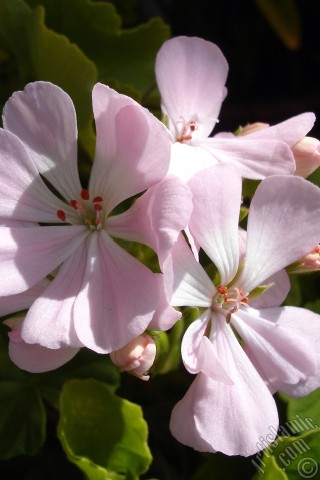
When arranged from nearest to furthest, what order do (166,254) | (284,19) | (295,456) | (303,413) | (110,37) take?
(166,254)
(295,456)
(303,413)
(110,37)
(284,19)

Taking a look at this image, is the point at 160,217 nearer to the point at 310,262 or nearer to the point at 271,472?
the point at 310,262

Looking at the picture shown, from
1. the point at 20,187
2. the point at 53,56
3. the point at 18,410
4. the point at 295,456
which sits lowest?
the point at 18,410

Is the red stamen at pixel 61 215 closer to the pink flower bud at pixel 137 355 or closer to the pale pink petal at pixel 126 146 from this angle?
the pale pink petal at pixel 126 146

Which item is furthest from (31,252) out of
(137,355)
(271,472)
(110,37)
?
(110,37)

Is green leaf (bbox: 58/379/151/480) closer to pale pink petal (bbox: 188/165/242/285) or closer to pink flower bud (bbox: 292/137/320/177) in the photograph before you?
pale pink petal (bbox: 188/165/242/285)

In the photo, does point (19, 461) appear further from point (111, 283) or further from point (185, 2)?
point (185, 2)

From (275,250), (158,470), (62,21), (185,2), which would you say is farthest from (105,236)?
(185,2)
